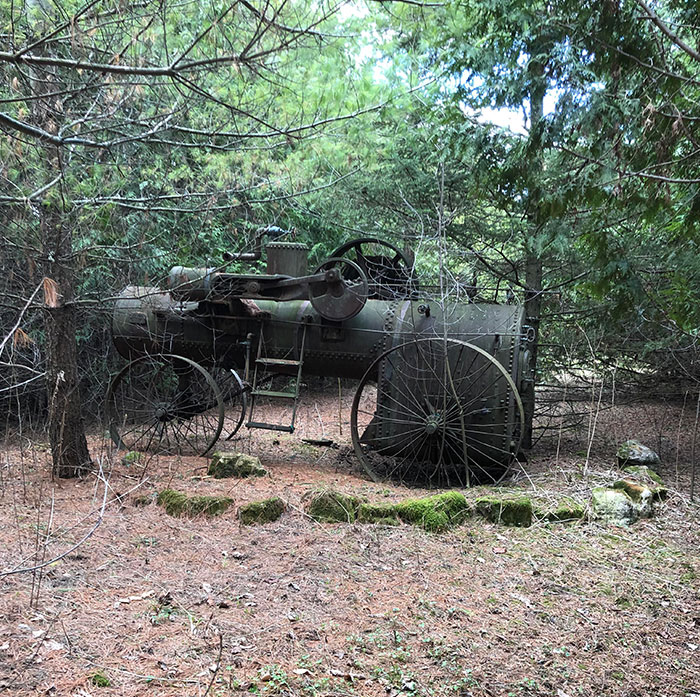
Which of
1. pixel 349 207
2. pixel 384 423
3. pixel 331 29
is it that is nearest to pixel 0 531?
pixel 384 423

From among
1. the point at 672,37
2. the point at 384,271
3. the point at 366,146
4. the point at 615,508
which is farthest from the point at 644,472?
the point at 672,37

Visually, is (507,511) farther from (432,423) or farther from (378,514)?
(432,423)

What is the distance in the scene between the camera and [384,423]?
710 cm

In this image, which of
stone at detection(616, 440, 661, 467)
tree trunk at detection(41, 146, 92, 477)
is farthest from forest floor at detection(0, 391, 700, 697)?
stone at detection(616, 440, 661, 467)

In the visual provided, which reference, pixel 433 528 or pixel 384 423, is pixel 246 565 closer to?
pixel 433 528

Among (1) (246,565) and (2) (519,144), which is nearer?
(1) (246,565)

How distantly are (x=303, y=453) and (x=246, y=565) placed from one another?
4221mm

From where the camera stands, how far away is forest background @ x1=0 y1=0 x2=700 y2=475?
3658 mm

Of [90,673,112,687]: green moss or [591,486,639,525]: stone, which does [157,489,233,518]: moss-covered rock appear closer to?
[90,673,112,687]: green moss

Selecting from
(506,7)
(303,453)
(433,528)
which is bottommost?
(303,453)

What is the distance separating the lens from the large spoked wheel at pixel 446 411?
6.75m

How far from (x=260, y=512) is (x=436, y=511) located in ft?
4.88

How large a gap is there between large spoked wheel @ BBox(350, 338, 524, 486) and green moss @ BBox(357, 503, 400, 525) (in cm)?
133

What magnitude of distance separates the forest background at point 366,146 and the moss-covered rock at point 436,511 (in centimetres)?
213
